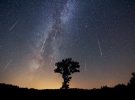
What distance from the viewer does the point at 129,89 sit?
110ft

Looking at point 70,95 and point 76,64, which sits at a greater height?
point 76,64

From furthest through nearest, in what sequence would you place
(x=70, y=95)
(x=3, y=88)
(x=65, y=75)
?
(x=65, y=75) < (x=3, y=88) < (x=70, y=95)

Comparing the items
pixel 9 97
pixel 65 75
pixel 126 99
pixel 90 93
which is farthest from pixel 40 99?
pixel 65 75

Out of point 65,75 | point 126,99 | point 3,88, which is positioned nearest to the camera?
point 126,99

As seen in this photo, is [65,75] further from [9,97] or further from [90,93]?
[9,97]

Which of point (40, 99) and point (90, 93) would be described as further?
point (90, 93)

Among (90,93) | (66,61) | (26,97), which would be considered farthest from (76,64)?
(26,97)

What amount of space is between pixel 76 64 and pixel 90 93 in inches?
1355

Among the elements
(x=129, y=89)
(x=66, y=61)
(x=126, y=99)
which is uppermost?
(x=66, y=61)

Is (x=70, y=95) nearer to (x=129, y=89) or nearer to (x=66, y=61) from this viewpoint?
(x=129, y=89)

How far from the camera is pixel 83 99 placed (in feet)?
98.2

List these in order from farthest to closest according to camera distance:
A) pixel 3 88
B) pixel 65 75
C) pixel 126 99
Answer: pixel 65 75, pixel 3 88, pixel 126 99

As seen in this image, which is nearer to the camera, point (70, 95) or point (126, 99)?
point (126, 99)

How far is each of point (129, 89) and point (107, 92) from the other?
10.2 feet
